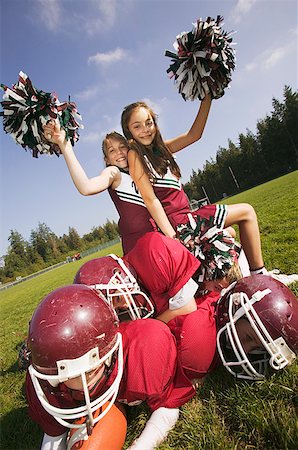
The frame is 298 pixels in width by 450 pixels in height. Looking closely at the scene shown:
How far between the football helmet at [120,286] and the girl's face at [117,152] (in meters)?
1.82

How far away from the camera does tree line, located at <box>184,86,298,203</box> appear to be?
58.9 m

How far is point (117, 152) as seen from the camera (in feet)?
14.2

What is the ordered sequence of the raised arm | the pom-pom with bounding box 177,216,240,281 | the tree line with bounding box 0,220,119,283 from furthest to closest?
the tree line with bounding box 0,220,119,283, the raised arm, the pom-pom with bounding box 177,216,240,281

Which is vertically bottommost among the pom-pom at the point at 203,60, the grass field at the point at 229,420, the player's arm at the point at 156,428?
the grass field at the point at 229,420

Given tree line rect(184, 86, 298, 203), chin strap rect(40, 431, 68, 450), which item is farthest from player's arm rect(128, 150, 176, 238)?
tree line rect(184, 86, 298, 203)

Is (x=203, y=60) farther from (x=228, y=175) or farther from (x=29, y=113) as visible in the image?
(x=228, y=175)

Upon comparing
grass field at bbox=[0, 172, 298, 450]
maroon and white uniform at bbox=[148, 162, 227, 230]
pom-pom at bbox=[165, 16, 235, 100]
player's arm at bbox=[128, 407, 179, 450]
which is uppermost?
pom-pom at bbox=[165, 16, 235, 100]

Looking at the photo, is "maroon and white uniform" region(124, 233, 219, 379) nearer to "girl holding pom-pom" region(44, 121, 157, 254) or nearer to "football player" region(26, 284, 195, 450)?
"football player" region(26, 284, 195, 450)

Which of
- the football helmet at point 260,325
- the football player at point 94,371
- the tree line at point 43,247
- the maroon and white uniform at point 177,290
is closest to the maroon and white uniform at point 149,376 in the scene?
the football player at point 94,371

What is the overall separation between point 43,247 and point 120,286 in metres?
97.9

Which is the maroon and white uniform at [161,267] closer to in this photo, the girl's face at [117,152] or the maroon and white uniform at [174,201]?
the maroon and white uniform at [174,201]

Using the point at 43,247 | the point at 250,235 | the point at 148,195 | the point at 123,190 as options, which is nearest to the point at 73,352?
the point at 148,195

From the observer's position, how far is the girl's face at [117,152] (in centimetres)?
431

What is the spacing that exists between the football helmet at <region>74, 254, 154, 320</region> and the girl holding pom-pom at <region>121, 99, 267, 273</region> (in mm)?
991
